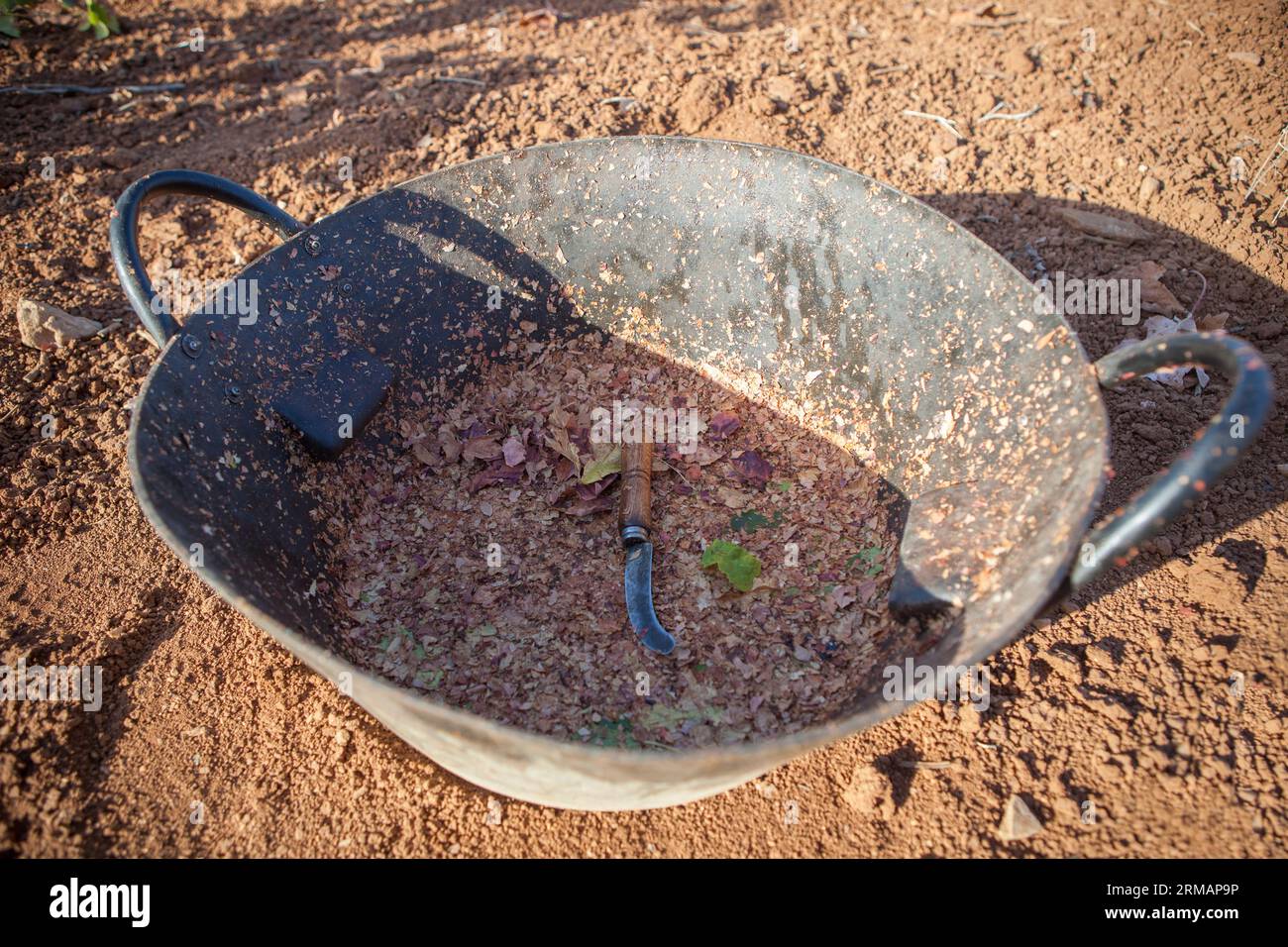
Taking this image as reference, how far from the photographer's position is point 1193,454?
1.32m

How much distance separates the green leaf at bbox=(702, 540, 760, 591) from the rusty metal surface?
0.98 ft

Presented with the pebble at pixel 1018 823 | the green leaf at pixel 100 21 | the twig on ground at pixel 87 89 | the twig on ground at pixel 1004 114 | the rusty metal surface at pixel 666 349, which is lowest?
the pebble at pixel 1018 823

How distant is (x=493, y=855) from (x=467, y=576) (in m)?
0.76

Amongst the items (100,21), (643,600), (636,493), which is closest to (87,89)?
(100,21)

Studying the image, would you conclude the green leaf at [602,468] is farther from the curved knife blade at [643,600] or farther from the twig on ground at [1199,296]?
the twig on ground at [1199,296]

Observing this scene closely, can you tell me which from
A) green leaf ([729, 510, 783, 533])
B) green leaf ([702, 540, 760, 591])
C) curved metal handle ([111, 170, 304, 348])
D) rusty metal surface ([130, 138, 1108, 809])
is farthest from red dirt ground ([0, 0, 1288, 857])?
curved metal handle ([111, 170, 304, 348])

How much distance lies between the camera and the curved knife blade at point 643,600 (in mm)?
2061

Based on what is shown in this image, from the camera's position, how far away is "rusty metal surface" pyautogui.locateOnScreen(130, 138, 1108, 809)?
5.05ft

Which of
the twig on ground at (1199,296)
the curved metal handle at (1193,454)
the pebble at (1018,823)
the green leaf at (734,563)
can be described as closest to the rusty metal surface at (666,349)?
the curved metal handle at (1193,454)

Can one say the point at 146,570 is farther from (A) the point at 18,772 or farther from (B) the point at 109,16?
(B) the point at 109,16

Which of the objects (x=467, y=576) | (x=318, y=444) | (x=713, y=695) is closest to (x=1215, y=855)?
(x=713, y=695)

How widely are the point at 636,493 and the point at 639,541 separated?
0.50 feet

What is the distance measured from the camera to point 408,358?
8.33 ft

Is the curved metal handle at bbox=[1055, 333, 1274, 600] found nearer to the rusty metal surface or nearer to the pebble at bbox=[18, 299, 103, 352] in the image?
the rusty metal surface
